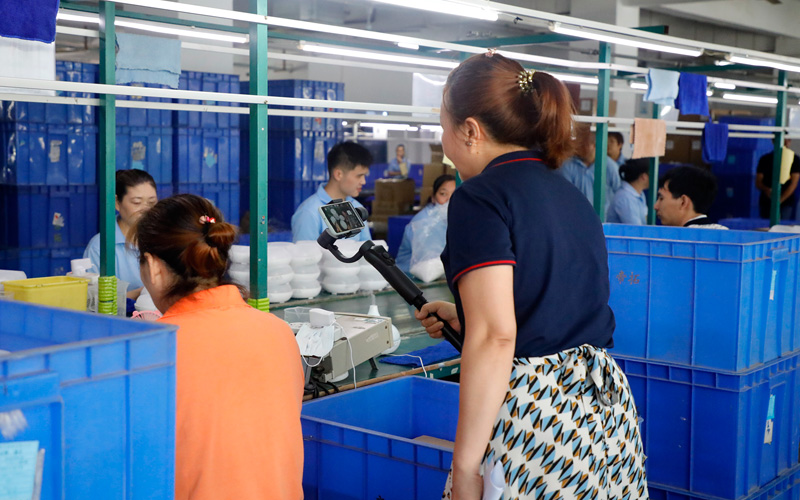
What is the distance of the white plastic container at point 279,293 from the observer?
3.96 m

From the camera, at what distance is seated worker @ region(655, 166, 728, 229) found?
4270 millimetres

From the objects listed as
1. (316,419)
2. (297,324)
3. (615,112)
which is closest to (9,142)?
(297,324)

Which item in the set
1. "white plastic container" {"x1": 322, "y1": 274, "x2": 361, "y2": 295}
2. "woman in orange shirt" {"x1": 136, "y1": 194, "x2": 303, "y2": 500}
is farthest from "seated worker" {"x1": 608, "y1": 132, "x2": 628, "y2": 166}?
"woman in orange shirt" {"x1": 136, "y1": 194, "x2": 303, "y2": 500}

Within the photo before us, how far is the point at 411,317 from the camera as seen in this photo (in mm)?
3863

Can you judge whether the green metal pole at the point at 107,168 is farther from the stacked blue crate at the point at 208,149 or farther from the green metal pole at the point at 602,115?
the stacked blue crate at the point at 208,149

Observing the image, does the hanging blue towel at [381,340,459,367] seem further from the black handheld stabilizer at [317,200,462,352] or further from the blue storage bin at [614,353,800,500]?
the black handheld stabilizer at [317,200,462,352]

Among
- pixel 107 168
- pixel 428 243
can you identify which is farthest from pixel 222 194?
pixel 107 168

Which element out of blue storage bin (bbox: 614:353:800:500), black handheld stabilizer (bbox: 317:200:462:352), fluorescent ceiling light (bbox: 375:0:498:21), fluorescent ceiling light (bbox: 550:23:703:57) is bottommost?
blue storage bin (bbox: 614:353:800:500)

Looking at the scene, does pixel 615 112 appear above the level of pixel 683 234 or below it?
above

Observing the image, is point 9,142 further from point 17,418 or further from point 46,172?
point 17,418

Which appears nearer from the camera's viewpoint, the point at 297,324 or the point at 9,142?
the point at 297,324

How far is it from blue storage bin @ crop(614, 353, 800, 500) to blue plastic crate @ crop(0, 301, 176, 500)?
214 cm

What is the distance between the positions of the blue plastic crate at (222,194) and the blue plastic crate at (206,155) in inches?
2.0

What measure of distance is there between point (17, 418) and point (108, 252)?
2.33m
